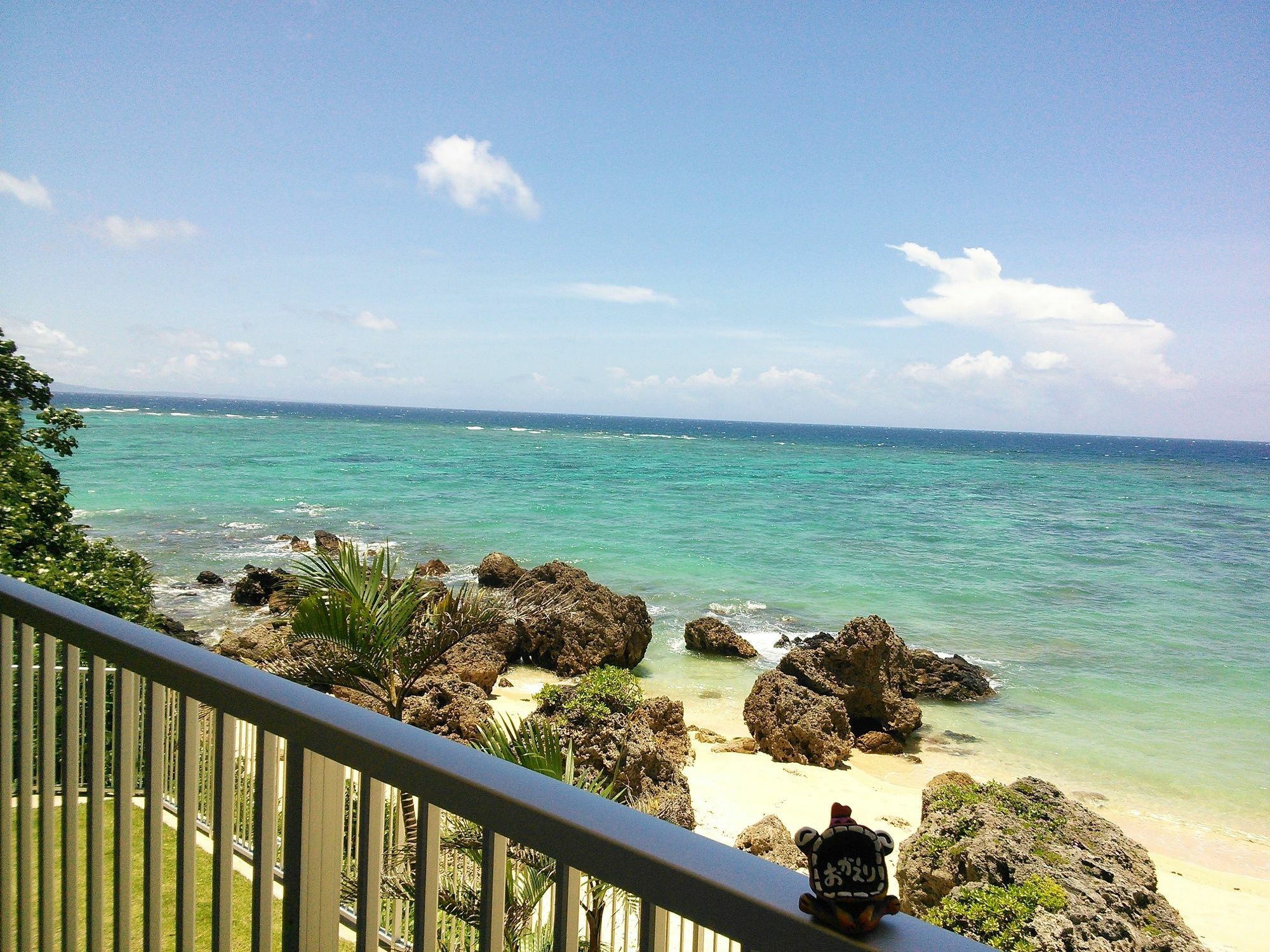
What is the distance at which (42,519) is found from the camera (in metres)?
8.86

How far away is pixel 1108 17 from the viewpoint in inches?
746

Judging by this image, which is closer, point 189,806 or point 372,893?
point 372,893

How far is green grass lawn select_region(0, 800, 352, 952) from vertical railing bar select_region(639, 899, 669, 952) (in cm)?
83

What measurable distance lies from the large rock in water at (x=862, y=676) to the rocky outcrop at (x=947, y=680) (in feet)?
6.13

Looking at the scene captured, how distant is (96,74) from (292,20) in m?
2.90

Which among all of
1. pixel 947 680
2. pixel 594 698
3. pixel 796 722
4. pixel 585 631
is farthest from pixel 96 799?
pixel 947 680

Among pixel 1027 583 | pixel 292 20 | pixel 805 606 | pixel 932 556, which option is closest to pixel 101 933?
pixel 292 20

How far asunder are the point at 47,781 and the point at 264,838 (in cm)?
96

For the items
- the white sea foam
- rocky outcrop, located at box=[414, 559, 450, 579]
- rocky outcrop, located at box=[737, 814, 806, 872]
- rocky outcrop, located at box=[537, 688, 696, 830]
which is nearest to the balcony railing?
rocky outcrop, located at box=[737, 814, 806, 872]

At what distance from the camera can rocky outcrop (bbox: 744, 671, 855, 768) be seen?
35.4 feet

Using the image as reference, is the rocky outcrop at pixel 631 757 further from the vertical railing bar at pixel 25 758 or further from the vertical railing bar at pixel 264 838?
the vertical railing bar at pixel 264 838

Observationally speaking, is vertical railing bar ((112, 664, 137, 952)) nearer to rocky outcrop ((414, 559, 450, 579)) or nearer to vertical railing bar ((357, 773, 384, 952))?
vertical railing bar ((357, 773, 384, 952))

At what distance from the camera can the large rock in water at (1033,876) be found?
4629 millimetres

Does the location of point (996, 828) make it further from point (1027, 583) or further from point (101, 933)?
point (1027, 583)
